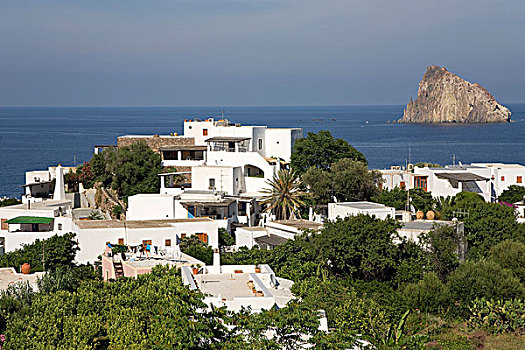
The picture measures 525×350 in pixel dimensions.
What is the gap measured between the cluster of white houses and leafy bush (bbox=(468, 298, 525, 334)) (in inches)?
241

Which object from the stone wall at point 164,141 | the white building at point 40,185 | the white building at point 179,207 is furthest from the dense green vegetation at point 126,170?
the white building at point 179,207

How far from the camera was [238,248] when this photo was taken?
32969 millimetres

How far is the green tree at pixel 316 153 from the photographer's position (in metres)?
44.1

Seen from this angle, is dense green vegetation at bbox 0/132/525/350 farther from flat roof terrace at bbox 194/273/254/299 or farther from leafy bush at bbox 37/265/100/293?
flat roof terrace at bbox 194/273/254/299

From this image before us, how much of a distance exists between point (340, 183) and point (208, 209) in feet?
23.1

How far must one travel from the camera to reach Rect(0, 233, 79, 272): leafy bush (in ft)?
98.3

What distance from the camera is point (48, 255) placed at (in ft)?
98.9

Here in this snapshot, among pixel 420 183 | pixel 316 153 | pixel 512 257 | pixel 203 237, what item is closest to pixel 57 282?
pixel 203 237

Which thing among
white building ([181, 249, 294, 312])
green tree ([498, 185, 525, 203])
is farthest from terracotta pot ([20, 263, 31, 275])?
green tree ([498, 185, 525, 203])

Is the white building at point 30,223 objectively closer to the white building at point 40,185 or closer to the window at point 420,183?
the white building at point 40,185

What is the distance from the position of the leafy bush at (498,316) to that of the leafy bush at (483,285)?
22.6 inches

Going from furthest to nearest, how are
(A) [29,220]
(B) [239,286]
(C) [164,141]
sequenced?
(C) [164,141] → (A) [29,220] → (B) [239,286]

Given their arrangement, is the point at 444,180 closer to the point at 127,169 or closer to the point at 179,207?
the point at 179,207

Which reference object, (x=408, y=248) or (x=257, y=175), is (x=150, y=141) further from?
(x=408, y=248)
